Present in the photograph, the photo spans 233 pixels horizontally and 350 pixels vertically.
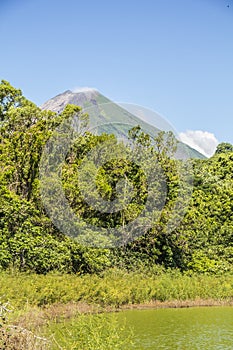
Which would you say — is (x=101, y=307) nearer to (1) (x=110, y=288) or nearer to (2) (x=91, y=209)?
(1) (x=110, y=288)

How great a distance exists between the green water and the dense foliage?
4.22 m

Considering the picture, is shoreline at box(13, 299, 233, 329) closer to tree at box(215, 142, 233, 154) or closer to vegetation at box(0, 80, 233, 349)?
vegetation at box(0, 80, 233, 349)

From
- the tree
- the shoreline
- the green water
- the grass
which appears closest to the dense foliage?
the grass

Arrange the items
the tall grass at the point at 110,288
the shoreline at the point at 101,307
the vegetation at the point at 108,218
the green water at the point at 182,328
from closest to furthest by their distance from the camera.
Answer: the green water at the point at 182,328
the shoreline at the point at 101,307
the tall grass at the point at 110,288
the vegetation at the point at 108,218

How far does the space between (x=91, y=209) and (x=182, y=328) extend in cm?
885

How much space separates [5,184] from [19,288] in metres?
6.08

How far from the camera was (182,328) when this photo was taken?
1334 centimetres

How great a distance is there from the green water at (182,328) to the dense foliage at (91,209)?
13.8 ft

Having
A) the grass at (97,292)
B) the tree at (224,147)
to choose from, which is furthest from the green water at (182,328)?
the tree at (224,147)

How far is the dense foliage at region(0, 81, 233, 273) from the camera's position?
19453mm

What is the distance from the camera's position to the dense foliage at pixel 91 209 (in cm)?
1945

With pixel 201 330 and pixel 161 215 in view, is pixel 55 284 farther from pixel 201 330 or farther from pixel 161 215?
pixel 161 215

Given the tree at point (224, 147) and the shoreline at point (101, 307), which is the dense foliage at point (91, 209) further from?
the tree at point (224, 147)

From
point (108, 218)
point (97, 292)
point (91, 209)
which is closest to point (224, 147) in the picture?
point (108, 218)
